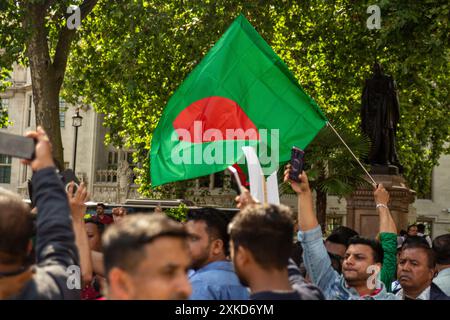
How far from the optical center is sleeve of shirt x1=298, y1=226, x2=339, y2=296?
479 centimetres

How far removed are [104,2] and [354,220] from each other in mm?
7617

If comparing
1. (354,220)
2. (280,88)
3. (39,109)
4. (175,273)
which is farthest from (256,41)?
(39,109)

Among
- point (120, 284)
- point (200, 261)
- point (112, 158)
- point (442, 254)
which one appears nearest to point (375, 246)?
point (442, 254)

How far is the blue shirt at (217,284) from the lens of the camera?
4254 mm

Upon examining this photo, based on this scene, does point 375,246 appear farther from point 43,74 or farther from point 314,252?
point 43,74

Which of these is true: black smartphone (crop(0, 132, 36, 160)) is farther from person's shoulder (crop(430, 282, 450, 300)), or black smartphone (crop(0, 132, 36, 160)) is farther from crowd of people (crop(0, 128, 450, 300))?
person's shoulder (crop(430, 282, 450, 300))


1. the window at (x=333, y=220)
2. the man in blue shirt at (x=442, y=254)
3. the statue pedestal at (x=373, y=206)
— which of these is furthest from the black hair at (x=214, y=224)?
the window at (x=333, y=220)

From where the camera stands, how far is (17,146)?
319 cm

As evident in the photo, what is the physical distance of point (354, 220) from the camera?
14.6m

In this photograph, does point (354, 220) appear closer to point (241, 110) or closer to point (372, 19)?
point (372, 19)

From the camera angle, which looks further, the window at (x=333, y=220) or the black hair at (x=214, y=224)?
the window at (x=333, y=220)

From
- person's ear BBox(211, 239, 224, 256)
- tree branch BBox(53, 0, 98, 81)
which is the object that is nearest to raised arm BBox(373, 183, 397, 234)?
person's ear BBox(211, 239, 224, 256)

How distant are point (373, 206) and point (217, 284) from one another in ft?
34.8

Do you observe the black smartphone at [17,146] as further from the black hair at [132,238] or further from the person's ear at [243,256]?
the person's ear at [243,256]
